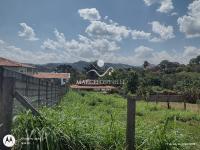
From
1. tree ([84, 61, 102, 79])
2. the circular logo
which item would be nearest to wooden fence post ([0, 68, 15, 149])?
the circular logo

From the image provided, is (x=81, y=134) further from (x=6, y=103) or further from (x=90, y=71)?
(x=90, y=71)

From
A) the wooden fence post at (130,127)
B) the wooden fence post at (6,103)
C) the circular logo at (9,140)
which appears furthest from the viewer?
the wooden fence post at (130,127)

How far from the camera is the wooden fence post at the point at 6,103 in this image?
469cm

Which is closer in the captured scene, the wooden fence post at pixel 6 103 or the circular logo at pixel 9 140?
the circular logo at pixel 9 140

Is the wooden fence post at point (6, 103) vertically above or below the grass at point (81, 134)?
above

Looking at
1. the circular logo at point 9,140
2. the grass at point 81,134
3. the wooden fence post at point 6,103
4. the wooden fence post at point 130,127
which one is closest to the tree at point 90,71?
the grass at point 81,134

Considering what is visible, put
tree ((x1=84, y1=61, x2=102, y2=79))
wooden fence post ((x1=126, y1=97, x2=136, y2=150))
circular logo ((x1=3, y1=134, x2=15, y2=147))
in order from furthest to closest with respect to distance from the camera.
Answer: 1. tree ((x1=84, y1=61, x2=102, y2=79))
2. wooden fence post ((x1=126, y1=97, x2=136, y2=150))
3. circular logo ((x1=3, y1=134, x2=15, y2=147))

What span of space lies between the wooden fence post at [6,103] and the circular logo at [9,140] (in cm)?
8

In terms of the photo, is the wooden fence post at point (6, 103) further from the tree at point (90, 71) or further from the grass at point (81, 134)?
the tree at point (90, 71)

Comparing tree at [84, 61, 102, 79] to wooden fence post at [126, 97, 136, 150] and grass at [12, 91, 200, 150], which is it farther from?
wooden fence post at [126, 97, 136, 150]

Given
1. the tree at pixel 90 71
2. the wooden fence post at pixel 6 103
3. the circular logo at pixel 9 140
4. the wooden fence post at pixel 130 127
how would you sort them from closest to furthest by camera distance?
the circular logo at pixel 9 140, the wooden fence post at pixel 6 103, the wooden fence post at pixel 130 127, the tree at pixel 90 71

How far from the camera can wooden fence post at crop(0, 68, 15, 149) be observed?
185 inches

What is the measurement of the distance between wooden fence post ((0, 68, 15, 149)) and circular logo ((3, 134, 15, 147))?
81mm

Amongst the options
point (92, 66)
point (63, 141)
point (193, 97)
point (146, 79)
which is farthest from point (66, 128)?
point (92, 66)
